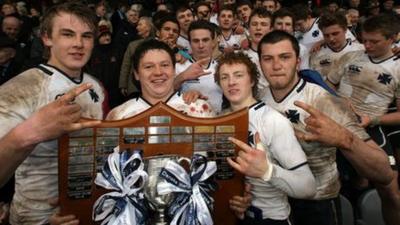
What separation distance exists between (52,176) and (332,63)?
3.68 meters

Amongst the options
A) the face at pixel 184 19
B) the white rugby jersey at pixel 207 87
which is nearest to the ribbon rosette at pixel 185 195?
the white rugby jersey at pixel 207 87

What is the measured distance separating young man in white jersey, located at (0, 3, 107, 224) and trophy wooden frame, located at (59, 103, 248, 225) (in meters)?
0.19

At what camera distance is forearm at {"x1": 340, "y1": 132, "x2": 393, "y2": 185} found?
203 centimetres

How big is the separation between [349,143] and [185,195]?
2.67ft

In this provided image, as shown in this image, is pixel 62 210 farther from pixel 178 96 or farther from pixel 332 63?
pixel 332 63

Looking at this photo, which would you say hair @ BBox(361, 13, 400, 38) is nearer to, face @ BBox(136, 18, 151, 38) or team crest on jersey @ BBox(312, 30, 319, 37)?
team crest on jersey @ BBox(312, 30, 319, 37)

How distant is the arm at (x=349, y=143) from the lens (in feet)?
6.14

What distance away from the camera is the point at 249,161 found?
1822mm

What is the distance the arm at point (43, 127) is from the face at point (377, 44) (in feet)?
10.3

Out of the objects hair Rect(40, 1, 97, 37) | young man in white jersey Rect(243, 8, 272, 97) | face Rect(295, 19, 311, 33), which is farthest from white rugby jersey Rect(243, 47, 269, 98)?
face Rect(295, 19, 311, 33)

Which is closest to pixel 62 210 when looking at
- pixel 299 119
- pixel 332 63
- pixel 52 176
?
pixel 52 176

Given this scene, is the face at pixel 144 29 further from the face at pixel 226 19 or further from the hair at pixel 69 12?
the hair at pixel 69 12

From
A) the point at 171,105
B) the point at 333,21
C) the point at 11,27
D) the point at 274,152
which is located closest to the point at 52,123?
the point at 171,105

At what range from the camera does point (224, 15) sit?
19.2 ft
